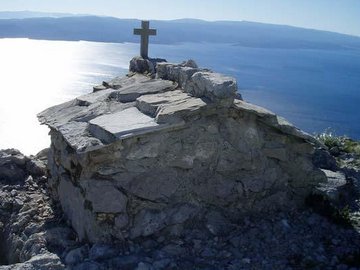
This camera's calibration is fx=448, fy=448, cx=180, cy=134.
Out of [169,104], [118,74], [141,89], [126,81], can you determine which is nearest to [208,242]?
[169,104]

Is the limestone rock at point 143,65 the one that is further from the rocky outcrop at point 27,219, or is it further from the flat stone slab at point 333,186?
the flat stone slab at point 333,186

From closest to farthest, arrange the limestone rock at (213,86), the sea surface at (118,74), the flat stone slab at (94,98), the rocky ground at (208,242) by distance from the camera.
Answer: the rocky ground at (208,242) → the limestone rock at (213,86) → the flat stone slab at (94,98) → the sea surface at (118,74)

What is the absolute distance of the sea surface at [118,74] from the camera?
41663 millimetres

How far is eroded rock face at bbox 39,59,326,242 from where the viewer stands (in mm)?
6352

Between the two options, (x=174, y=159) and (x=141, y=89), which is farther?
(x=141, y=89)

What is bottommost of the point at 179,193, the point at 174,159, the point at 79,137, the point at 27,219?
the point at 27,219

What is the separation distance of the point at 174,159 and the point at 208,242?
1.31 meters

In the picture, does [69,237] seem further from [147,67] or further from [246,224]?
[147,67]

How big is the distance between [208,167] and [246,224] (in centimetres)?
111

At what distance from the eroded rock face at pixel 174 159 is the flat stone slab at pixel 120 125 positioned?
1 cm

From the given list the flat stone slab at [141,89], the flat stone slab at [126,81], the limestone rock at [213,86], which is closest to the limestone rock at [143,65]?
the flat stone slab at [126,81]

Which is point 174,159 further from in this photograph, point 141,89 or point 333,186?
point 333,186

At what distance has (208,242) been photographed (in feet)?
21.6

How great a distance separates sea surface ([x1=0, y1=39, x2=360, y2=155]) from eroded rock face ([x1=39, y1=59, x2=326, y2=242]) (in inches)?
847
